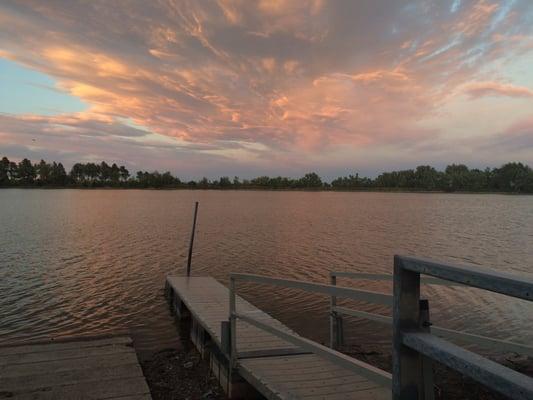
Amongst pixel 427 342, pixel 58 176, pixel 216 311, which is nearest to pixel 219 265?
pixel 216 311

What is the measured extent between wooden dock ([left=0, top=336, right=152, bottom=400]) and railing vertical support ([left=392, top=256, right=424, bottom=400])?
14.7 feet

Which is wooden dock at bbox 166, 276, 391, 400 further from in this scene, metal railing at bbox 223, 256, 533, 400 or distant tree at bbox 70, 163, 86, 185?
distant tree at bbox 70, 163, 86, 185

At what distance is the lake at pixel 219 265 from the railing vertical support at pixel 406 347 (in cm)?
720

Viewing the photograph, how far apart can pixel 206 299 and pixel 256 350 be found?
4.10 meters

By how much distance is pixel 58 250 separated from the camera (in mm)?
20609

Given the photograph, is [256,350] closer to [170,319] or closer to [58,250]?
[170,319]

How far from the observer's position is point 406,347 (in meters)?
2.32

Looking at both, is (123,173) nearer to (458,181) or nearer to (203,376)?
(458,181)

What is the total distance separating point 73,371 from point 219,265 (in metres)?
11.7

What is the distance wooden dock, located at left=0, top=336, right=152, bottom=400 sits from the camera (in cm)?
581

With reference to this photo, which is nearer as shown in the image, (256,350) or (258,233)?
(256,350)

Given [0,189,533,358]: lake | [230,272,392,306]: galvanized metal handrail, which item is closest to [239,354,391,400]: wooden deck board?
[230,272,392,306]: galvanized metal handrail

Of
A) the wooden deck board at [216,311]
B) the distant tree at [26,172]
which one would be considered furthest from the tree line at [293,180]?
the wooden deck board at [216,311]

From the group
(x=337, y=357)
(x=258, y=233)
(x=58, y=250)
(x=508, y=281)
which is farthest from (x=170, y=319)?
(x=258, y=233)
